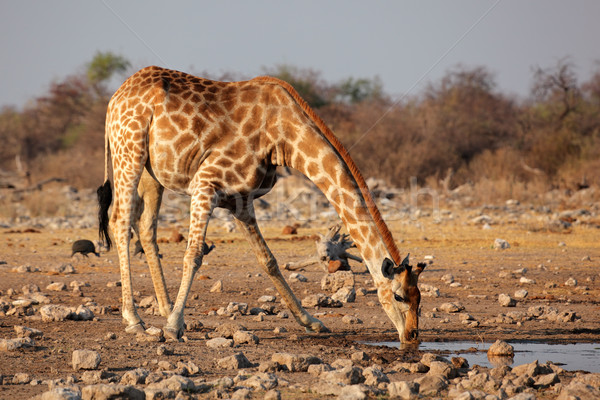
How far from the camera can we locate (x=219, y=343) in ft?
19.0

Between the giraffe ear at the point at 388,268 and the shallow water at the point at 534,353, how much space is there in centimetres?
65

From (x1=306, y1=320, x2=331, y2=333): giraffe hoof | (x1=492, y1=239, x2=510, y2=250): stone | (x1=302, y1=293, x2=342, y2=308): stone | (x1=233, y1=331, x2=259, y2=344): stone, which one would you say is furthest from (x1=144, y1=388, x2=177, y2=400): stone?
(x1=492, y1=239, x2=510, y2=250): stone

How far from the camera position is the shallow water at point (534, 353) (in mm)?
5473

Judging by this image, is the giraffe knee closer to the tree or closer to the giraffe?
the giraffe

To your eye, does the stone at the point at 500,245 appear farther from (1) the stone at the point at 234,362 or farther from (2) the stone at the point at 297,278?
(1) the stone at the point at 234,362

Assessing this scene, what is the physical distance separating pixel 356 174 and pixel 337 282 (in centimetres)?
280

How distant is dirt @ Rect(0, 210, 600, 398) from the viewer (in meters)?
5.46

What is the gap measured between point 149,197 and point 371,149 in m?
19.6

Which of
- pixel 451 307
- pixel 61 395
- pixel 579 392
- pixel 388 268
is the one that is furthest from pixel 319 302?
pixel 61 395

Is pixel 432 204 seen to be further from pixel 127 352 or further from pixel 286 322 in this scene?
pixel 127 352

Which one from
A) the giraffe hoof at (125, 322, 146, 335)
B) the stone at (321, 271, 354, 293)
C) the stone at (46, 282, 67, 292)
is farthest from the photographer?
the stone at (321, 271, 354, 293)

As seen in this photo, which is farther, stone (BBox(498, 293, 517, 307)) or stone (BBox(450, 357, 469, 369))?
stone (BBox(498, 293, 517, 307))

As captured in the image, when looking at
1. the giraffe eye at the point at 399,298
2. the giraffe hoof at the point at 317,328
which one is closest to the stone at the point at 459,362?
the giraffe eye at the point at 399,298

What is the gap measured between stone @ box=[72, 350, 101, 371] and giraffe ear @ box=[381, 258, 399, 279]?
229cm
